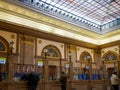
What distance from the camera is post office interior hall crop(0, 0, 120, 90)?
10.8 m

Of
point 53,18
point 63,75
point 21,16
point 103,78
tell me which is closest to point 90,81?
point 103,78

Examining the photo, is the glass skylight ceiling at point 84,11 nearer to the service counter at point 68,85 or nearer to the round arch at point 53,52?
the round arch at point 53,52

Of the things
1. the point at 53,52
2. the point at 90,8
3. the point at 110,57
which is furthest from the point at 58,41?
the point at 110,57

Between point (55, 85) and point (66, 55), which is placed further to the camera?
point (66, 55)

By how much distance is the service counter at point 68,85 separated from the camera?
8125mm

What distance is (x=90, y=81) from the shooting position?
1225 cm

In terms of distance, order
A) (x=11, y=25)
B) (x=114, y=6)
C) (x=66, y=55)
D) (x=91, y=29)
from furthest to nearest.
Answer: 1. (x=91, y=29)
2. (x=66, y=55)
3. (x=114, y=6)
4. (x=11, y=25)

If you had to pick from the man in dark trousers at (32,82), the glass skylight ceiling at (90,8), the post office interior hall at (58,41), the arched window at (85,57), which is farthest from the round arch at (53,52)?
the man in dark trousers at (32,82)

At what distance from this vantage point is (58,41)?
14273mm

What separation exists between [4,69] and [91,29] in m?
9.08

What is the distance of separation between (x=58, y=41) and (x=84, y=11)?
3335 mm

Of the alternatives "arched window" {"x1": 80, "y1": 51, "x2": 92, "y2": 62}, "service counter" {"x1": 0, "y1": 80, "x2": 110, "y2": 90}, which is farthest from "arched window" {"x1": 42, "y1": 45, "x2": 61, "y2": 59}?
"service counter" {"x1": 0, "y1": 80, "x2": 110, "y2": 90}

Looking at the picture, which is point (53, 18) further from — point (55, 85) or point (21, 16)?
point (55, 85)

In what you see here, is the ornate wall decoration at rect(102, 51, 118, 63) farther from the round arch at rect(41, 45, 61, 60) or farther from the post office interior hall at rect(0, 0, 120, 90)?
the round arch at rect(41, 45, 61, 60)
